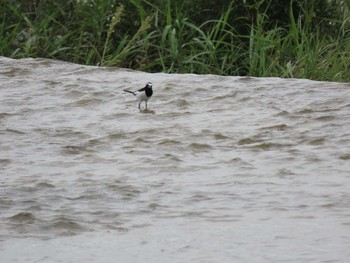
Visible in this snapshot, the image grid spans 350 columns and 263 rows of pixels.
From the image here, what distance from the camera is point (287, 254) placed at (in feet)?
10.1

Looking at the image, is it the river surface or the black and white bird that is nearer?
the river surface

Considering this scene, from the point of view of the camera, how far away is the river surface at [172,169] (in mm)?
3215

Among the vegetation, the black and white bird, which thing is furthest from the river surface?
the vegetation

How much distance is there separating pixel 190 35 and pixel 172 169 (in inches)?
148

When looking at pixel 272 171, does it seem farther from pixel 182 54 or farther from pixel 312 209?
pixel 182 54

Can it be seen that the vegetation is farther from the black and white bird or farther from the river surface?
the black and white bird

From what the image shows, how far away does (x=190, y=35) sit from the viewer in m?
7.88

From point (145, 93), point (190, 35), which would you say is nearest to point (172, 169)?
point (145, 93)

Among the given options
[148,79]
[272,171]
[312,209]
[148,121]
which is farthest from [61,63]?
[312,209]

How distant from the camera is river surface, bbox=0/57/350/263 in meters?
3.21

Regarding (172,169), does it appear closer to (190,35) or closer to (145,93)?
(145,93)

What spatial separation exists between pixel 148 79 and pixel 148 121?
3.32 feet

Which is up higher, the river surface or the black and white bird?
the black and white bird

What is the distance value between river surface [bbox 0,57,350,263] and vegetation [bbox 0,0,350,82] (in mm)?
1288
